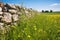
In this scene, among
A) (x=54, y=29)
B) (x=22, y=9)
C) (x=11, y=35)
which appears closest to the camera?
(x=11, y=35)

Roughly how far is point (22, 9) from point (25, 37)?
261 cm

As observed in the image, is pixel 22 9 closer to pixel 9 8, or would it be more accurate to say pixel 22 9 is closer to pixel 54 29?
pixel 9 8

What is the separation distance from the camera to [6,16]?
7.15m

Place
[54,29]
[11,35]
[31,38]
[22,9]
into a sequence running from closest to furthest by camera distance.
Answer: [31,38], [11,35], [54,29], [22,9]

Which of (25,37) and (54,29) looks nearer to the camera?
(25,37)

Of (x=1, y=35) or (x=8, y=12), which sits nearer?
(x=1, y=35)

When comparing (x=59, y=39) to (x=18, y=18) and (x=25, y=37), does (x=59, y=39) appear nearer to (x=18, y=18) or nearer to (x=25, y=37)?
(x=25, y=37)

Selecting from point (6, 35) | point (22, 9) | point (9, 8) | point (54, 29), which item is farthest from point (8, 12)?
point (54, 29)

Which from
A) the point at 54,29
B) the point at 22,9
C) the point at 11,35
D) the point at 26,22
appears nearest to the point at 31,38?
the point at 11,35

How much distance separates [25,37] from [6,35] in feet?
2.60

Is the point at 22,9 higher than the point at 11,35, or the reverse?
the point at 22,9

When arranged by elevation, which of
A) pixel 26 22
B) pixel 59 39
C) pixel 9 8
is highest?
pixel 9 8

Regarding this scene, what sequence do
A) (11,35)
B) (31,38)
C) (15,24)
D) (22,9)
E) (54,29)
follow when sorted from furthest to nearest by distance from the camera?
(22,9) → (54,29) → (15,24) → (11,35) → (31,38)

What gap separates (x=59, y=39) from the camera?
6.36 metres
